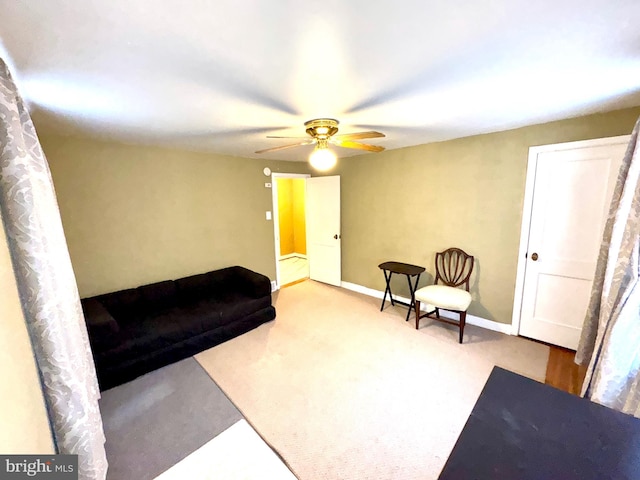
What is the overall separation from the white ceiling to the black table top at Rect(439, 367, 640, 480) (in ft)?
4.85

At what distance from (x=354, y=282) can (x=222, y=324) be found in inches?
91.9

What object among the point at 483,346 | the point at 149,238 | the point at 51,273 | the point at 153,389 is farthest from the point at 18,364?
the point at 483,346

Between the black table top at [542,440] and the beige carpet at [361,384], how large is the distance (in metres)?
1.00

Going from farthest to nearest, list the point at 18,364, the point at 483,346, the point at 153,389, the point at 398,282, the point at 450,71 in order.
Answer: the point at 398,282 < the point at 483,346 < the point at 153,389 < the point at 450,71 < the point at 18,364

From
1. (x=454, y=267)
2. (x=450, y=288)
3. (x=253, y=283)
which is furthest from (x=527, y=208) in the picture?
(x=253, y=283)

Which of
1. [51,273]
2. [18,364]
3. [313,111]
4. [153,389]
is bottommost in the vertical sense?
[153,389]

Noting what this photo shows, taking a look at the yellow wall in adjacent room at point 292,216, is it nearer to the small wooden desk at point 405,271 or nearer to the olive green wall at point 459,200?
the olive green wall at point 459,200

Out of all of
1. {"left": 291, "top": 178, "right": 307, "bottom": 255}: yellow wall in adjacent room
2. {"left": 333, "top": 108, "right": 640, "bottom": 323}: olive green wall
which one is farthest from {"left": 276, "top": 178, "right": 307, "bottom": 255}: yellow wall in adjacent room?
{"left": 333, "top": 108, "right": 640, "bottom": 323}: olive green wall

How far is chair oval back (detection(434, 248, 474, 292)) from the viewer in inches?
127

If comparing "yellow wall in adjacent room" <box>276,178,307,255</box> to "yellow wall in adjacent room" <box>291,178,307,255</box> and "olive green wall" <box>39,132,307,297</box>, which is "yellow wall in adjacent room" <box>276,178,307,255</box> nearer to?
"yellow wall in adjacent room" <box>291,178,307,255</box>

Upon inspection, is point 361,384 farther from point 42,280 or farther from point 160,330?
point 42,280

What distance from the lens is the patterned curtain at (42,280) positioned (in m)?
0.92

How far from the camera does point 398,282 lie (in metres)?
3.98

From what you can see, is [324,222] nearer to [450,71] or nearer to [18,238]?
[450,71]
